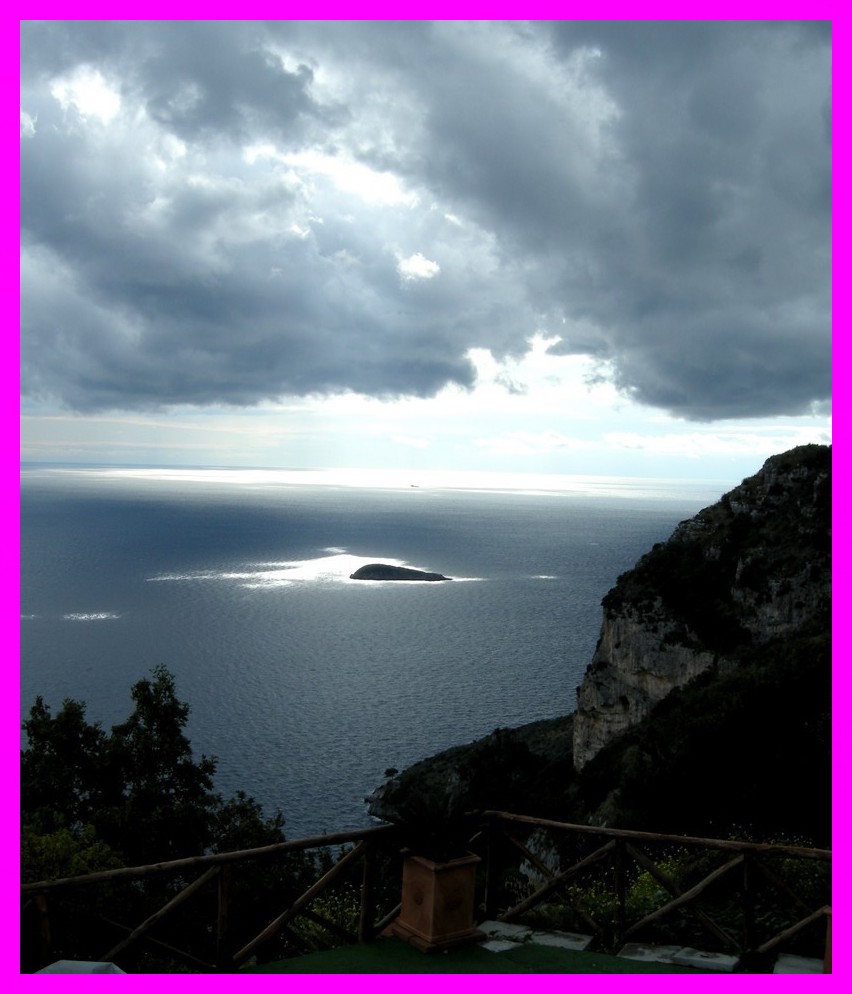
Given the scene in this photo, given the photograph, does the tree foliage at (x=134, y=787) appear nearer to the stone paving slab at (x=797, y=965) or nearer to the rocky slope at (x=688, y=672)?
the rocky slope at (x=688, y=672)

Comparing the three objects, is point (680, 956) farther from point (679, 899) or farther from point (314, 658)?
point (314, 658)

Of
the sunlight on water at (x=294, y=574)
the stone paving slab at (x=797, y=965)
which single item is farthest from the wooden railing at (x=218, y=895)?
the sunlight on water at (x=294, y=574)

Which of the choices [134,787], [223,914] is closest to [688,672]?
[134,787]

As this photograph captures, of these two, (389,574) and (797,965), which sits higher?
(797,965)

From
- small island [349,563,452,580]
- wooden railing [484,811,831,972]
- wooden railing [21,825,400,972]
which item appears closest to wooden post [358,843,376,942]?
wooden railing [21,825,400,972]

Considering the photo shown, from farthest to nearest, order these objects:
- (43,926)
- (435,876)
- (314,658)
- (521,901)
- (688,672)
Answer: (314,658) → (688,672) → (521,901) → (435,876) → (43,926)

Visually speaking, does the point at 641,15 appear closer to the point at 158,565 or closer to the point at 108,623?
the point at 108,623
